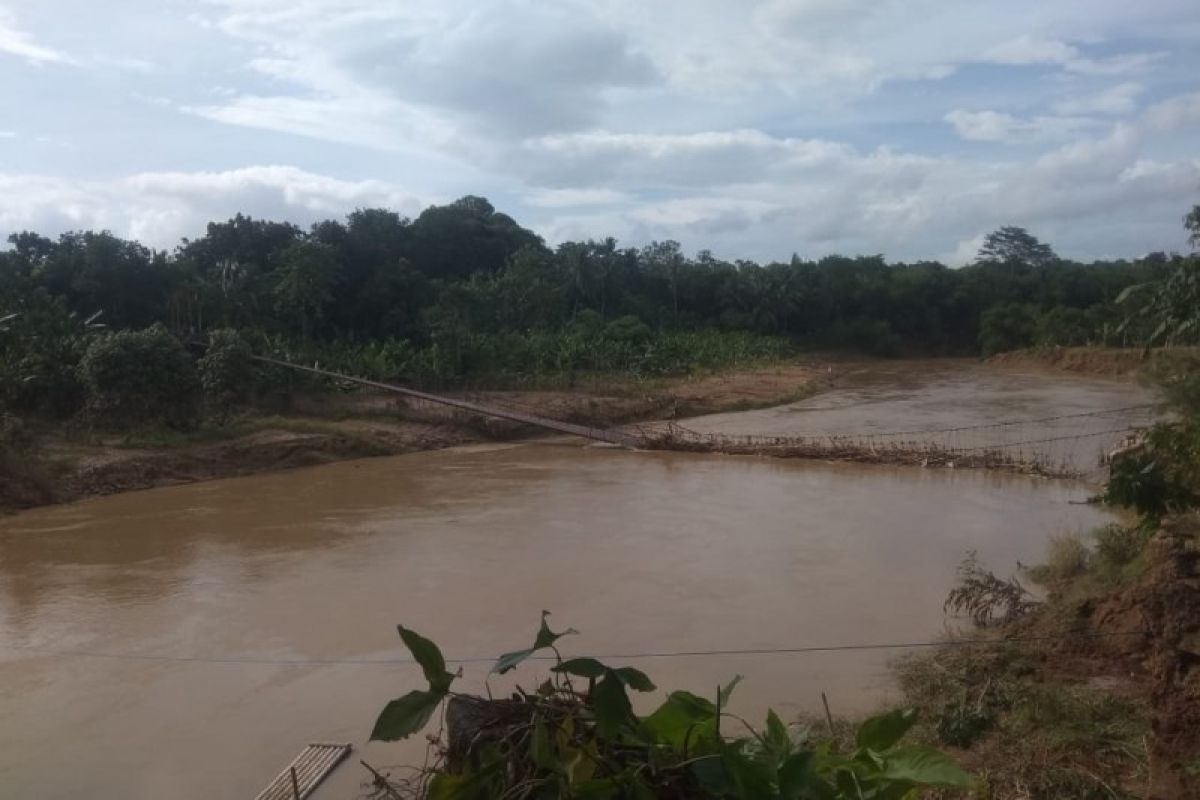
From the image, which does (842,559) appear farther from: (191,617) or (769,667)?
(191,617)

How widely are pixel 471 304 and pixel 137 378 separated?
1270 cm

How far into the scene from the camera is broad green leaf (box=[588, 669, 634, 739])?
1.71 metres

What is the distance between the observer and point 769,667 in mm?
8328

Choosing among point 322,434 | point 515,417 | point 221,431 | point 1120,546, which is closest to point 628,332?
point 515,417

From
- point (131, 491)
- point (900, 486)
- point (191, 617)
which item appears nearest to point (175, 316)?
point (131, 491)

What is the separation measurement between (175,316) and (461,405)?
8522mm

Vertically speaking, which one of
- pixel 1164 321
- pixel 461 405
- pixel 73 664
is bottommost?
pixel 73 664

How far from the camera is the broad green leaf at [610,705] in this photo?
171 centimetres

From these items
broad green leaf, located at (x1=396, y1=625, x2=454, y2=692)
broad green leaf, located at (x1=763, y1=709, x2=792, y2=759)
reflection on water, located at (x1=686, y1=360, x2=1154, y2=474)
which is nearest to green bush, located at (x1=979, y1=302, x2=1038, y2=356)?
reflection on water, located at (x1=686, y1=360, x2=1154, y2=474)

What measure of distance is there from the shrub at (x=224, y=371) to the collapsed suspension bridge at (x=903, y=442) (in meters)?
1.77

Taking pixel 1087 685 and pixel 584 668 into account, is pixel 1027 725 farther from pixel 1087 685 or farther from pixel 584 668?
pixel 584 668

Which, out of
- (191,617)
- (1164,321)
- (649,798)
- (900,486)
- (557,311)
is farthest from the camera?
(557,311)

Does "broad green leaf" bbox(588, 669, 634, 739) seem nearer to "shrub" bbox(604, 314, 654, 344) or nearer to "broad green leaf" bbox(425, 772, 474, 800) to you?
"broad green leaf" bbox(425, 772, 474, 800)

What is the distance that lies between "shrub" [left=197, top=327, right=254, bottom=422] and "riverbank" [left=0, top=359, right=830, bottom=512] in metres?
0.57
